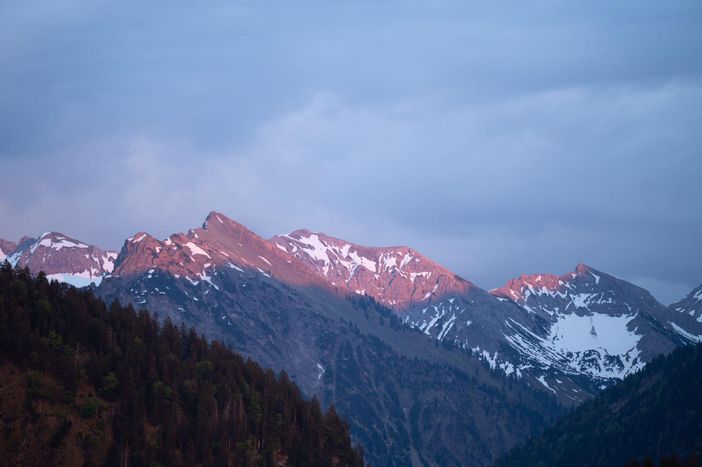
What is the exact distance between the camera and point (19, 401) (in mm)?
199875

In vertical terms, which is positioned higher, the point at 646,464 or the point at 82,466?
the point at 646,464

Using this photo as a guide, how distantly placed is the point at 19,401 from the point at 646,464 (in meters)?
115

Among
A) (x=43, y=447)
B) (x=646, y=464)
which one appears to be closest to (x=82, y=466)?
(x=43, y=447)

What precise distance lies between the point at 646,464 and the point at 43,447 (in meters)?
108

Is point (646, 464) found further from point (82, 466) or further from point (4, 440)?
point (4, 440)

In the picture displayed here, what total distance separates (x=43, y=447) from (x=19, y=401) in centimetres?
1018

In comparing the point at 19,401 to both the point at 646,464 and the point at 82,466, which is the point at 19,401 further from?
the point at 646,464

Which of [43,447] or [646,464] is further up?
[646,464]

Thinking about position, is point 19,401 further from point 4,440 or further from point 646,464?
point 646,464

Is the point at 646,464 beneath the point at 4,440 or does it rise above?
above

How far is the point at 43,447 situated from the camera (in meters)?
196

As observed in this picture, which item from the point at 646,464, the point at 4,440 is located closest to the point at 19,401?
the point at 4,440

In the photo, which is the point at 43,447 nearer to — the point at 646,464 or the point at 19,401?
the point at 19,401

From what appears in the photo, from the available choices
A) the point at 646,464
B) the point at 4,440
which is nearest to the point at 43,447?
the point at 4,440
